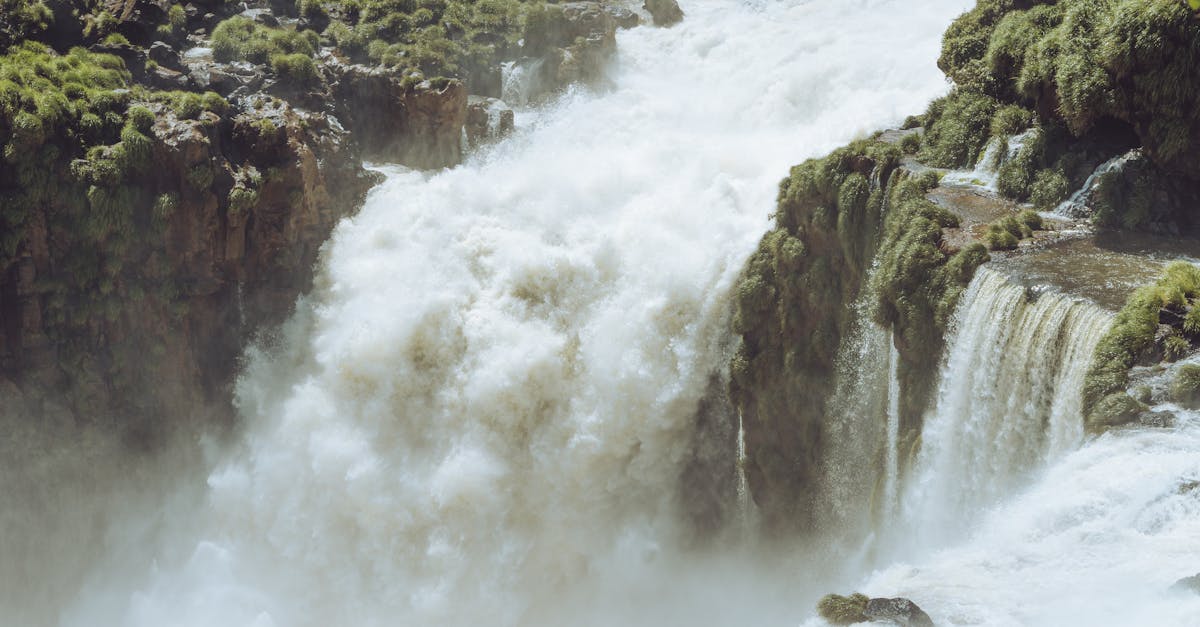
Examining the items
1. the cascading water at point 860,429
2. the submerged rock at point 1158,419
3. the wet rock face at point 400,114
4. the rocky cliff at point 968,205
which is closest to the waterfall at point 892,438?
the cascading water at point 860,429

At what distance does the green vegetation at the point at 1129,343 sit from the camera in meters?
11.6

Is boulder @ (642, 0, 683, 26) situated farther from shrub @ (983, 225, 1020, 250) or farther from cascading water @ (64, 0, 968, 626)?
shrub @ (983, 225, 1020, 250)

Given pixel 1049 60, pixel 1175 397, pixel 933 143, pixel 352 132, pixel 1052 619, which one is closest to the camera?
pixel 1052 619

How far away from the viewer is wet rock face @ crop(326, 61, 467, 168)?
28.3 m

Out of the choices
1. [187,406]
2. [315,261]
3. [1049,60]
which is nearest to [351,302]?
[315,261]

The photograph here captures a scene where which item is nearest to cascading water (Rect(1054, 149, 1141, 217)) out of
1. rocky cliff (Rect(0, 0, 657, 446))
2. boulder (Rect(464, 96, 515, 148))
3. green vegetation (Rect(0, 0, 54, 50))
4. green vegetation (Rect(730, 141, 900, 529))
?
green vegetation (Rect(730, 141, 900, 529))

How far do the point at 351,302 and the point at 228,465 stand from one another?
5.43m

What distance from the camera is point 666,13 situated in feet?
118

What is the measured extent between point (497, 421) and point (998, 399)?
38.4 ft

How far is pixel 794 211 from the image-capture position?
19953mm

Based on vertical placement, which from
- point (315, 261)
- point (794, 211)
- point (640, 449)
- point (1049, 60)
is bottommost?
point (640, 449)

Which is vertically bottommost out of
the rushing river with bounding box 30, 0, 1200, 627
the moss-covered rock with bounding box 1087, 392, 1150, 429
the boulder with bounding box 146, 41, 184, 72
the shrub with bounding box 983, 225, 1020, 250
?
the rushing river with bounding box 30, 0, 1200, 627

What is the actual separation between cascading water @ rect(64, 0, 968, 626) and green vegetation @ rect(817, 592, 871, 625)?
366 inches

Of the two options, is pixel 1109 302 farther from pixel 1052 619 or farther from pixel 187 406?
pixel 187 406
